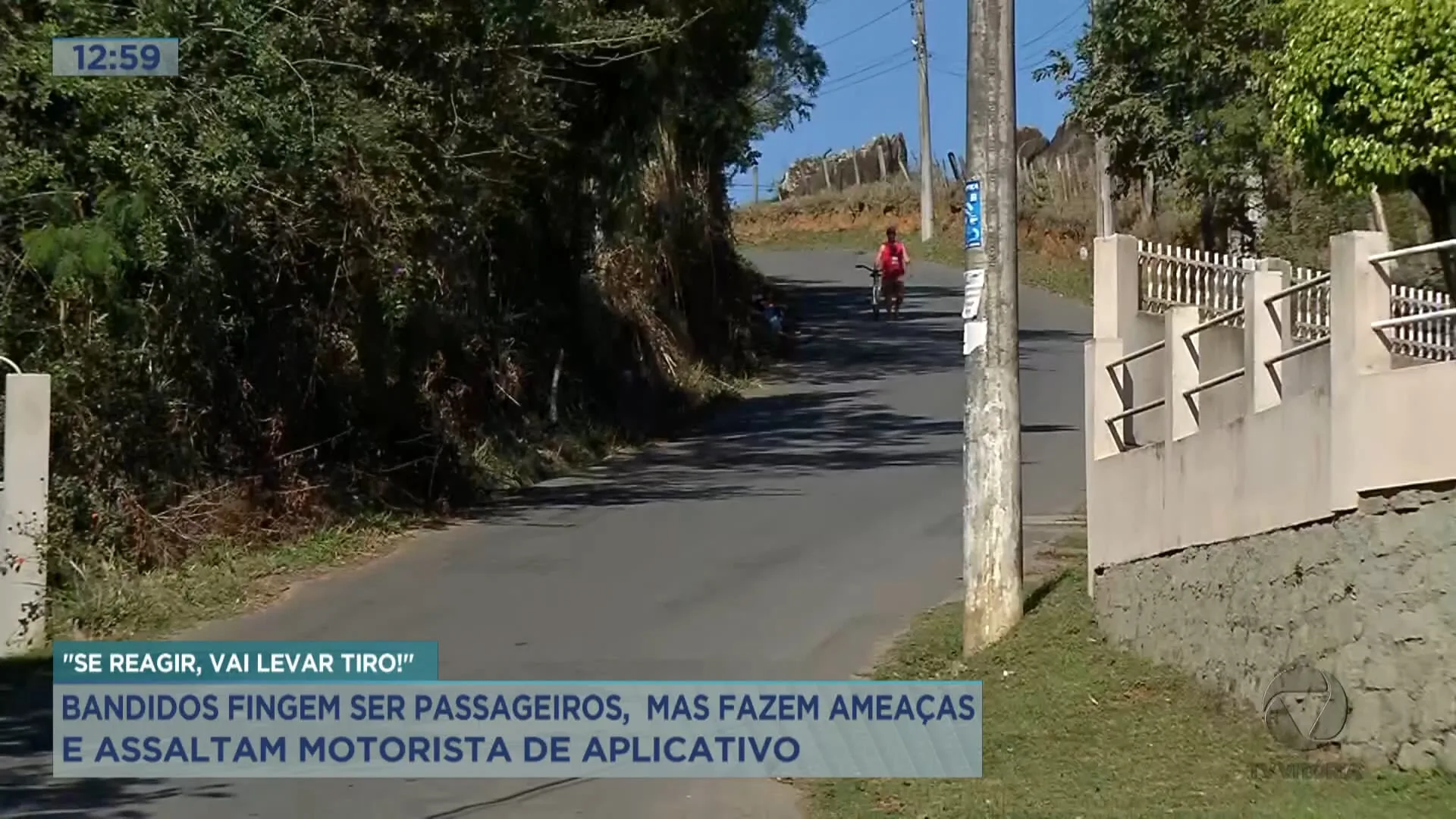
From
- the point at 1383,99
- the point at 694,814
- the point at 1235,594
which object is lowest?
the point at 694,814

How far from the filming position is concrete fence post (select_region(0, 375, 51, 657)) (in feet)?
41.1

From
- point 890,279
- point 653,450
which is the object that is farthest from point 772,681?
point 890,279

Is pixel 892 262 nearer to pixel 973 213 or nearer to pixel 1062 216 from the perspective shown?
pixel 1062 216

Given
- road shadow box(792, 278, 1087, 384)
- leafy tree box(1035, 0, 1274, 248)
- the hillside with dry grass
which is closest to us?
leafy tree box(1035, 0, 1274, 248)

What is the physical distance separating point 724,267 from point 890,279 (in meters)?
5.10

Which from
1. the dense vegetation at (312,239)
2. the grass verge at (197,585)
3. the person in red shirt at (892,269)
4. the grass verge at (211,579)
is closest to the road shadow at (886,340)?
the person in red shirt at (892,269)

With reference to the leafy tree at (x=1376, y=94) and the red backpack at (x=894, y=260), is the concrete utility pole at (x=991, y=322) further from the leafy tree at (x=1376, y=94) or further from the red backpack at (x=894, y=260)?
the red backpack at (x=894, y=260)

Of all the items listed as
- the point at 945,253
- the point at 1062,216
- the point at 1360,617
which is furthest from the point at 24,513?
the point at 945,253

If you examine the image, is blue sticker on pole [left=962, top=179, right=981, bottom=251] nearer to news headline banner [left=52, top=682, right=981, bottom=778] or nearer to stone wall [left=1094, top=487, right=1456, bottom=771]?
stone wall [left=1094, top=487, right=1456, bottom=771]

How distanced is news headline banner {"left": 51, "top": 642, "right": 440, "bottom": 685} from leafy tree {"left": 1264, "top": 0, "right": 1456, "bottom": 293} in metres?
6.83

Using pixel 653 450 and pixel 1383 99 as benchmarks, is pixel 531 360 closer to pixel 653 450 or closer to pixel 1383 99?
pixel 653 450

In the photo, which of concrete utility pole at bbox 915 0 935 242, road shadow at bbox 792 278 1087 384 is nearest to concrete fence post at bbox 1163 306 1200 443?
road shadow at bbox 792 278 1087 384

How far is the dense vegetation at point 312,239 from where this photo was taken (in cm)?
1380

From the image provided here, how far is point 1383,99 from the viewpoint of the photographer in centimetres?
1173
